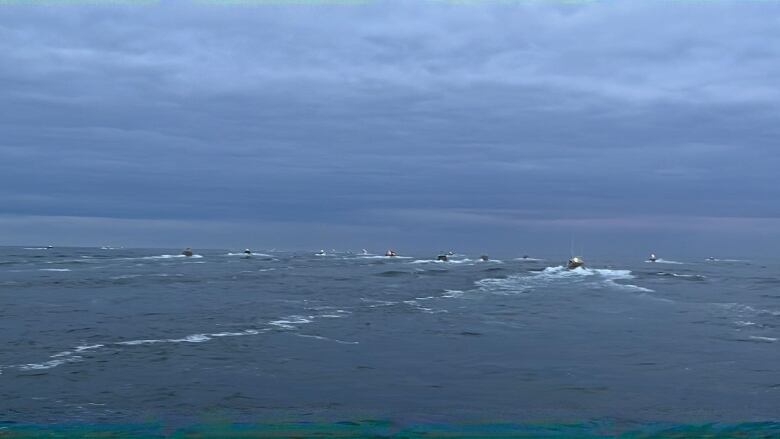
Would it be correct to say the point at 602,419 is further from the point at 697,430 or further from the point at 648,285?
the point at 648,285

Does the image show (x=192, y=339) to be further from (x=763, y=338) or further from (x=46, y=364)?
(x=763, y=338)

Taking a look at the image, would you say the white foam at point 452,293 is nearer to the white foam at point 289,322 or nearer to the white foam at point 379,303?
the white foam at point 379,303

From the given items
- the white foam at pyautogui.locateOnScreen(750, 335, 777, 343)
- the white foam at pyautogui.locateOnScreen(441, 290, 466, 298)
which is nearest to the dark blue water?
the white foam at pyautogui.locateOnScreen(750, 335, 777, 343)

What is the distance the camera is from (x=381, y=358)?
63.0ft

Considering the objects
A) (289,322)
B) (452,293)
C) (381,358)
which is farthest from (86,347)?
(452,293)

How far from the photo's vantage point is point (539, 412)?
43.8 feet

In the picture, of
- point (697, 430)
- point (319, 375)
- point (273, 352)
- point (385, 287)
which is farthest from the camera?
point (385, 287)

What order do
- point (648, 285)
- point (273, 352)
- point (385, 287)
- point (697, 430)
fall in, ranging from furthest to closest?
point (648, 285) < point (385, 287) < point (273, 352) < point (697, 430)

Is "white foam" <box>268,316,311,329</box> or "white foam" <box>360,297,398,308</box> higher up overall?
"white foam" <box>360,297,398,308</box>

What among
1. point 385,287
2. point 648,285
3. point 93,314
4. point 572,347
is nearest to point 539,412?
point 572,347

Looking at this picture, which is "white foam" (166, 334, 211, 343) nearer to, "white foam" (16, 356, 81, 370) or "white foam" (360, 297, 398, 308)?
"white foam" (16, 356, 81, 370)

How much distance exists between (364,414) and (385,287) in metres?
32.1

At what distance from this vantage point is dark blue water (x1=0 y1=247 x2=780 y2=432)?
44.5 ft

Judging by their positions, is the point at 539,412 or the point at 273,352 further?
the point at 273,352
